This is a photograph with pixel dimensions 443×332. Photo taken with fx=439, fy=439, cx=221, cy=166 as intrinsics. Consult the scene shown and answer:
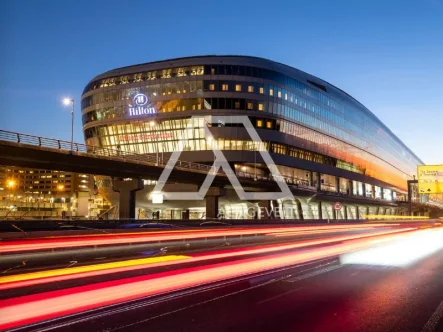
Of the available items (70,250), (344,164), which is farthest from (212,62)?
(70,250)

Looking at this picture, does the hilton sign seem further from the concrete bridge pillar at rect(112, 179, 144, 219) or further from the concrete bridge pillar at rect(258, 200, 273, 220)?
the concrete bridge pillar at rect(112, 179, 144, 219)

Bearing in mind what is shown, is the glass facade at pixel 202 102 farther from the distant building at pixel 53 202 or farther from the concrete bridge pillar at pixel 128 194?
the concrete bridge pillar at pixel 128 194

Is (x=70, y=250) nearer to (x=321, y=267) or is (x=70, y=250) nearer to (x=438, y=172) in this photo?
(x=321, y=267)

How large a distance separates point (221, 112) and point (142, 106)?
55.2 ft

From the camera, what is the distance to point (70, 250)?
709 inches

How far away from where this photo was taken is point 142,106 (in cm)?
9044

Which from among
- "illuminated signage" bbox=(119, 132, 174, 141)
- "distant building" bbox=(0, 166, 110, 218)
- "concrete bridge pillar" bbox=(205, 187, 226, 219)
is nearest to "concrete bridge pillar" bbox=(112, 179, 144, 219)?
"concrete bridge pillar" bbox=(205, 187, 226, 219)

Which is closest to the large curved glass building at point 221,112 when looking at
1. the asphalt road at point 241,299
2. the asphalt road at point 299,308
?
the asphalt road at point 241,299

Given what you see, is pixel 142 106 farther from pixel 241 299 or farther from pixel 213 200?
pixel 241 299

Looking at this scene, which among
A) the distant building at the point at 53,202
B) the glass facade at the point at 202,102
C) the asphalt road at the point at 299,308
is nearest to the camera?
the asphalt road at the point at 299,308

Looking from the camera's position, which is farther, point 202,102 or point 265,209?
point 202,102

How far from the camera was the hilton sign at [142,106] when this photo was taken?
9006cm

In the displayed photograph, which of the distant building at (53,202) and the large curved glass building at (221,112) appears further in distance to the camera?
the distant building at (53,202)

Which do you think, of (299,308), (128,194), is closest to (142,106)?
(128,194)
